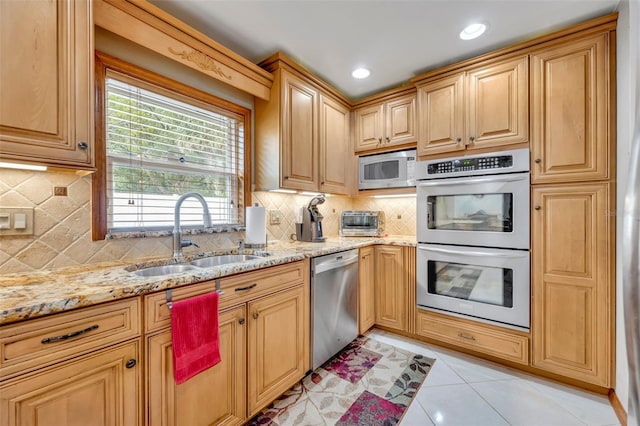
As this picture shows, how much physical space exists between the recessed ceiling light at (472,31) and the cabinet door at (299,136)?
121 centimetres

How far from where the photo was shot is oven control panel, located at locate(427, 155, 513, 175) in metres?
2.00

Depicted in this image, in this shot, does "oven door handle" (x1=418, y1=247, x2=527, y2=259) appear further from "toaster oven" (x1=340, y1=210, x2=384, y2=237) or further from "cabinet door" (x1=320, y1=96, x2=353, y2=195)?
"cabinet door" (x1=320, y1=96, x2=353, y2=195)

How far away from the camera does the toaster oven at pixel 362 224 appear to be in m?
2.88

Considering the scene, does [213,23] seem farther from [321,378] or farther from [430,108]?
[321,378]

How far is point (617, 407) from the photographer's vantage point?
157 centimetres

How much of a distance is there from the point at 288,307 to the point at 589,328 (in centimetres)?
197

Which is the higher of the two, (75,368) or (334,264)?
(334,264)

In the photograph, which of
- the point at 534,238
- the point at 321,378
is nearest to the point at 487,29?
the point at 534,238

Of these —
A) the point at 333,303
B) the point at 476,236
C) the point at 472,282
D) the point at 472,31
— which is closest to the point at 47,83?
the point at 333,303

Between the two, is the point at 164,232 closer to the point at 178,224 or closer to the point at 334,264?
the point at 178,224

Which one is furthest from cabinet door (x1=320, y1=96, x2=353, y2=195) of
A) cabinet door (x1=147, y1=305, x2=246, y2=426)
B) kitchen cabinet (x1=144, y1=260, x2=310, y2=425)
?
cabinet door (x1=147, y1=305, x2=246, y2=426)

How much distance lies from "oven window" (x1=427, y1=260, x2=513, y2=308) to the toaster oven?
0.72 metres

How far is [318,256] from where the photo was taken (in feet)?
6.29

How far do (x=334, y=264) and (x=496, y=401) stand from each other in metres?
1.32
